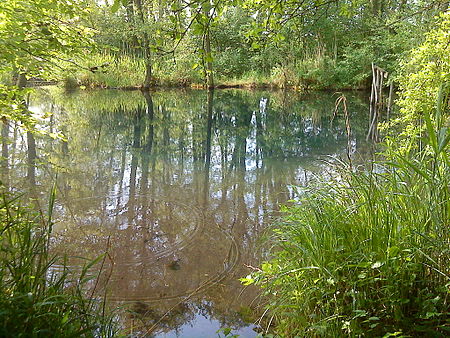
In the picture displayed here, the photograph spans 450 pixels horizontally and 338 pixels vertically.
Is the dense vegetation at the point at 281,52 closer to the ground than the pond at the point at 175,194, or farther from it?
farther from it

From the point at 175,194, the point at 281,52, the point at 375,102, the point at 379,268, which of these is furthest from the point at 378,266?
the point at 281,52

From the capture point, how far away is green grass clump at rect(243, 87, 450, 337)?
4.77 ft

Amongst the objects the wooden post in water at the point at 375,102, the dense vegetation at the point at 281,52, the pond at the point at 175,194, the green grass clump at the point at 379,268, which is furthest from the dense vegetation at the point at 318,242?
the dense vegetation at the point at 281,52

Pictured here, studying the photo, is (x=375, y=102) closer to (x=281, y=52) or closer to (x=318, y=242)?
(x=318, y=242)

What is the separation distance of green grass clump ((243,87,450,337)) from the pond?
0.50 meters

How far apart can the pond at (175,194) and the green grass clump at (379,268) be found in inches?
19.9

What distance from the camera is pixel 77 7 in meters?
3.09

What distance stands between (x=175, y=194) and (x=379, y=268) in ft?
9.96

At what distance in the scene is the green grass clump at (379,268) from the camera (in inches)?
57.2

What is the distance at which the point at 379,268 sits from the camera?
163cm

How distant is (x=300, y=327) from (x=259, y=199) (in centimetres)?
245

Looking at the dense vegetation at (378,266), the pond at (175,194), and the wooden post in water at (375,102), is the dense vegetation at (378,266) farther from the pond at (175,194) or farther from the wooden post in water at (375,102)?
the wooden post in water at (375,102)

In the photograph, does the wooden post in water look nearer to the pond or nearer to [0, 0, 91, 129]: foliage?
the pond

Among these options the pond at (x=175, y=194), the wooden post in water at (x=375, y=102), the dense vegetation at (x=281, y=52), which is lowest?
the pond at (x=175, y=194)
